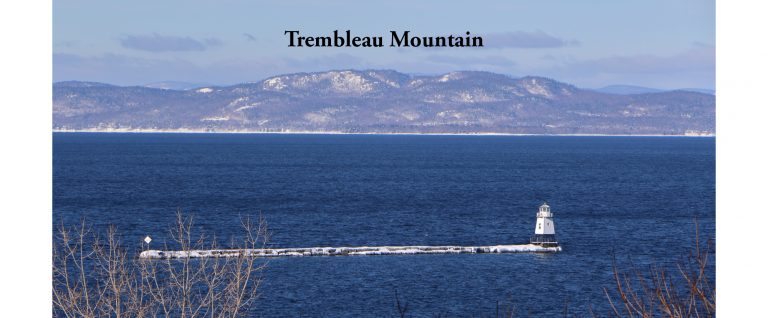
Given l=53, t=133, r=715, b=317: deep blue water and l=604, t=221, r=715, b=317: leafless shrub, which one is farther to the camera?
l=53, t=133, r=715, b=317: deep blue water

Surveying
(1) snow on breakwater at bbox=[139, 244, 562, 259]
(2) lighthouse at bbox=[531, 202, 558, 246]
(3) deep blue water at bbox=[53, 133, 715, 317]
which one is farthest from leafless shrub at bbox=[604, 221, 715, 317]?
(1) snow on breakwater at bbox=[139, 244, 562, 259]

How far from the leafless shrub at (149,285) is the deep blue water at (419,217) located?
2.44 meters

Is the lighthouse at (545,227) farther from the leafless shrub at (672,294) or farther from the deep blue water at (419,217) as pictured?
the leafless shrub at (672,294)

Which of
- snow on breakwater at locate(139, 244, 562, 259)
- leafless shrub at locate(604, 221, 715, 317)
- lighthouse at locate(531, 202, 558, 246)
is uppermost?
leafless shrub at locate(604, 221, 715, 317)

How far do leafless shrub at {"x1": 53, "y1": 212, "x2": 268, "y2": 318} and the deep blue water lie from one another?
7.99ft

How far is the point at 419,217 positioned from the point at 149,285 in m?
71.5

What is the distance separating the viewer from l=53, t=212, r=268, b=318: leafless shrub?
698 inches

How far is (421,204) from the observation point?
103 m

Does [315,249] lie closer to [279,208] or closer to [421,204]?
[279,208]

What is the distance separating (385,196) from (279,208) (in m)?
18.1
